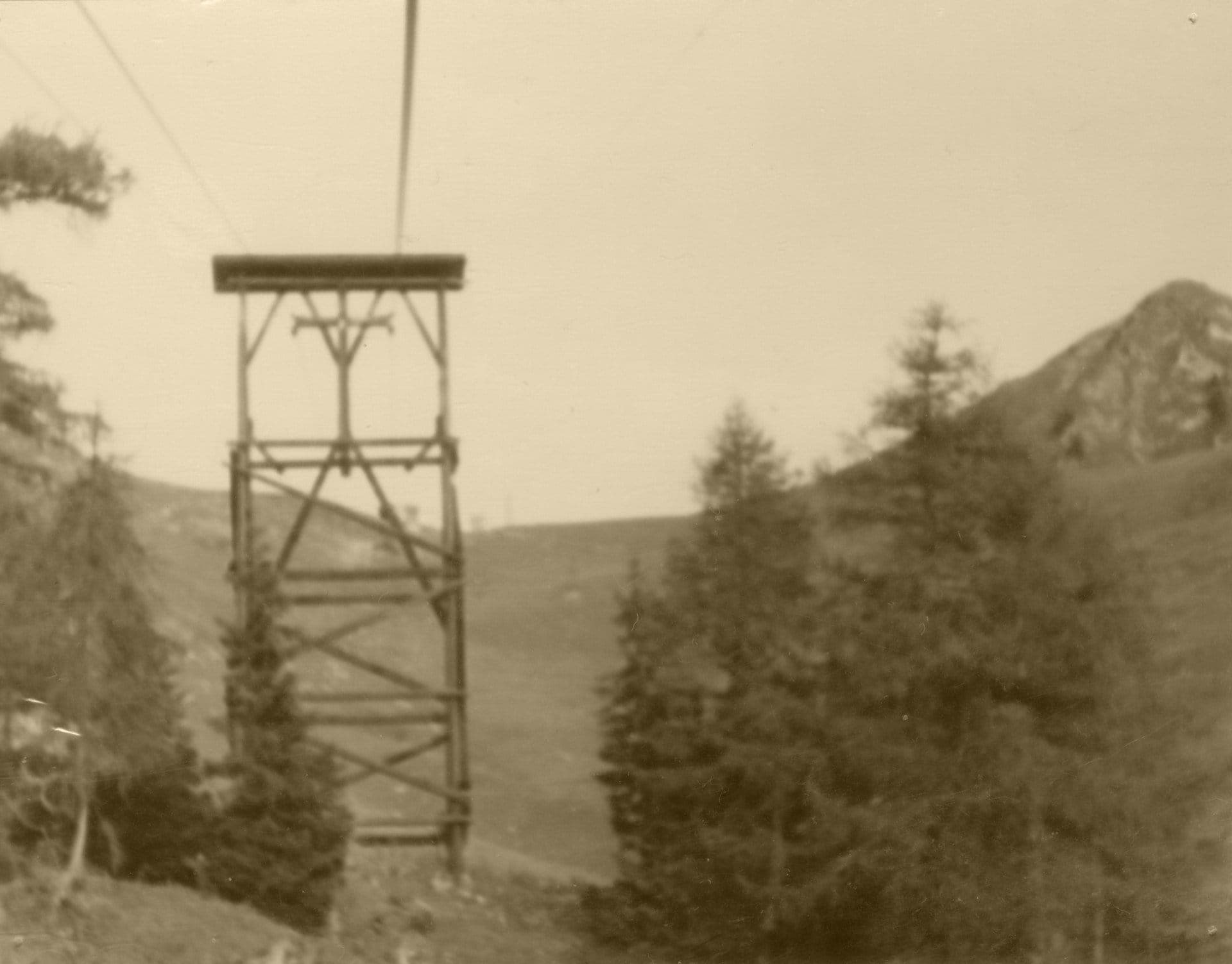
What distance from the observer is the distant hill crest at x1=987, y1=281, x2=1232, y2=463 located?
74125mm

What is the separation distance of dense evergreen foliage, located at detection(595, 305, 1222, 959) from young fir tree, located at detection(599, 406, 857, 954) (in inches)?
1.5

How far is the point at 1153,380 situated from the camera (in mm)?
77812

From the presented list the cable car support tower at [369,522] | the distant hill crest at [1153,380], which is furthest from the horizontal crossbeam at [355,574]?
the distant hill crest at [1153,380]

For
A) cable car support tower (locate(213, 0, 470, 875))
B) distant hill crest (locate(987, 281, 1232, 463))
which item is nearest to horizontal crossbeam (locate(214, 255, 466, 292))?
cable car support tower (locate(213, 0, 470, 875))

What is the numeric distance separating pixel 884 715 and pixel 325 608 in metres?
40.4

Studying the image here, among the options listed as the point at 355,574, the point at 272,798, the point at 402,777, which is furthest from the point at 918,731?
the point at 272,798

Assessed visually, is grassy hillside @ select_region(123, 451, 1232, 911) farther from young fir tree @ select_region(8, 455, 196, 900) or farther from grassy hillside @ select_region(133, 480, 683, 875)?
young fir tree @ select_region(8, 455, 196, 900)

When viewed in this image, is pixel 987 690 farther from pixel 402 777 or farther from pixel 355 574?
pixel 355 574

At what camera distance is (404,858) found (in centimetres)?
2248

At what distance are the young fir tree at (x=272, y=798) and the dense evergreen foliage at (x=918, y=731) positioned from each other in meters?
5.68

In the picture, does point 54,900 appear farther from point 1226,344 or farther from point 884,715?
point 1226,344

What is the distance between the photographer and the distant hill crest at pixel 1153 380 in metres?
74.1

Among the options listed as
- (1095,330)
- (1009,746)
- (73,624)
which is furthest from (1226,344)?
(73,624)

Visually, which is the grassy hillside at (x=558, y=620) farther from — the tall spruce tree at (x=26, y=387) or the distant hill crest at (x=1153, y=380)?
the distant hill crest at (x=1153, y=380)
